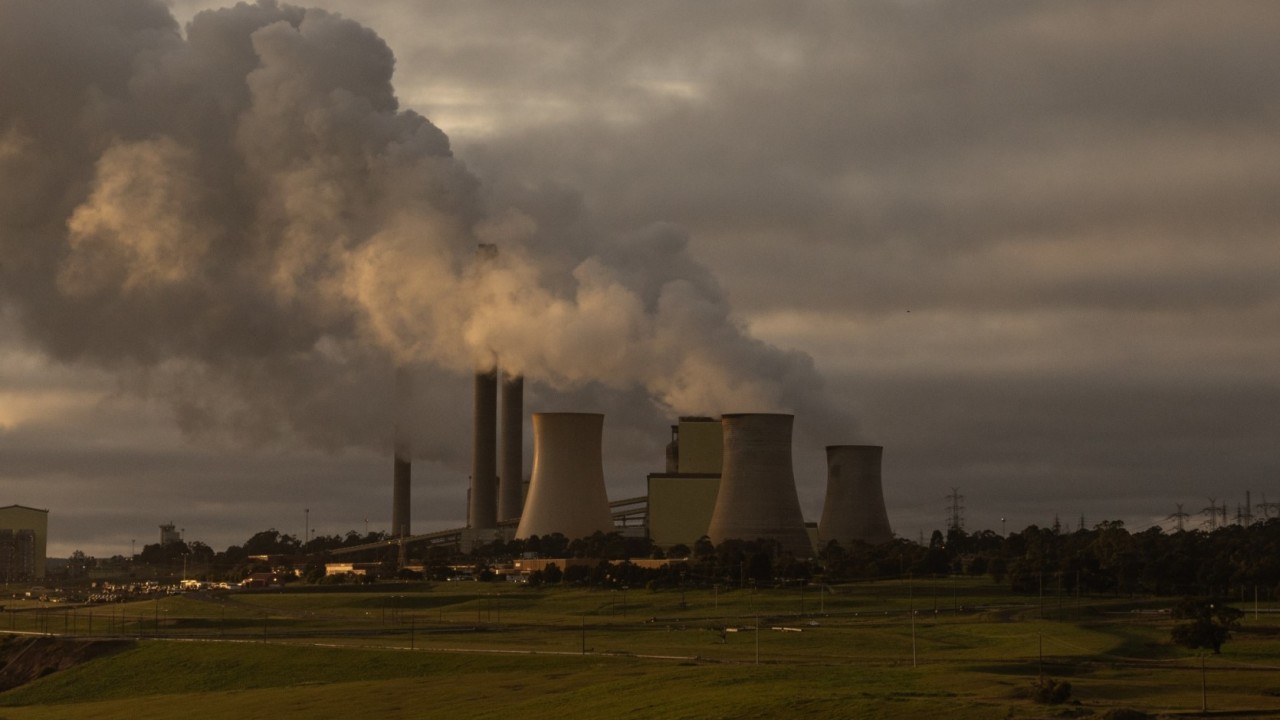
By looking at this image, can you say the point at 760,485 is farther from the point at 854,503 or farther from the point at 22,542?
the point at 22,542

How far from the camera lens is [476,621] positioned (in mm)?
97188

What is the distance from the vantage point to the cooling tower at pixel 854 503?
12412 cm

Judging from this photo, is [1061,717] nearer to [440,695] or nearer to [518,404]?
[440,695]

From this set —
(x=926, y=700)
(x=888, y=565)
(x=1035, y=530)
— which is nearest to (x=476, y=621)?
(x=888, y=565)

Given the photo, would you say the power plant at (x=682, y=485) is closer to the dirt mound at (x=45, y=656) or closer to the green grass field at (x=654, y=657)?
the green grass field at (x=654, y=657)

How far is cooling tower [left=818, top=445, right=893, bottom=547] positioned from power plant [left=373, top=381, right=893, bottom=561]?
0.07m

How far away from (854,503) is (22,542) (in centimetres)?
10801

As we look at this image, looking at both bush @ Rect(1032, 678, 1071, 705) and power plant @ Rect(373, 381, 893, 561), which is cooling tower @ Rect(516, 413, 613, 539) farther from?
bush @ Rect(1032, 678, 1071, 705)

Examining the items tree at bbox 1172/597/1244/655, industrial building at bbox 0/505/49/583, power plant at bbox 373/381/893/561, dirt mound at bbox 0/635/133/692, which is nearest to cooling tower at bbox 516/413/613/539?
power plant at bbox 373/381/893/561

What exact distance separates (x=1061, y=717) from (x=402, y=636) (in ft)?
153

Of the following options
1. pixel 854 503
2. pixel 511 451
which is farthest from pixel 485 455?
pixel 854 503

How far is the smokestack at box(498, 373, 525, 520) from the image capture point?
489 feet

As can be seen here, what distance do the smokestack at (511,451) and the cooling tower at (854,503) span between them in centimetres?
3286

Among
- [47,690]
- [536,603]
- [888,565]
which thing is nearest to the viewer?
[47,690]
